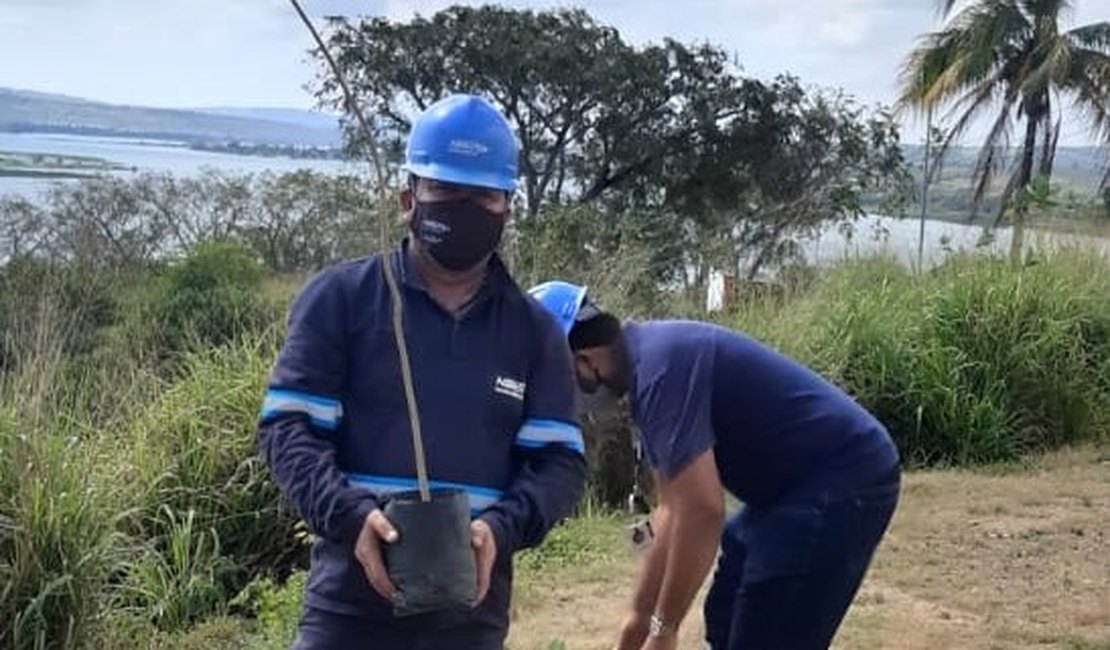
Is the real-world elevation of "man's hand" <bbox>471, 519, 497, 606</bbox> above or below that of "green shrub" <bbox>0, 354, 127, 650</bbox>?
above

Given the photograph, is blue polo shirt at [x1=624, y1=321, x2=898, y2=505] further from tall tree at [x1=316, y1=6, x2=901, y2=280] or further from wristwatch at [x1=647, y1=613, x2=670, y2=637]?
tall tree at [x1=316, y1=6, x2=901, y2=280]

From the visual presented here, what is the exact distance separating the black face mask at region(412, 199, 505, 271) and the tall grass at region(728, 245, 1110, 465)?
25.8 ft

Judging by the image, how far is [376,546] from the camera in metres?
2.34

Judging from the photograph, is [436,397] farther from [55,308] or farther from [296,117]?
[296,117]

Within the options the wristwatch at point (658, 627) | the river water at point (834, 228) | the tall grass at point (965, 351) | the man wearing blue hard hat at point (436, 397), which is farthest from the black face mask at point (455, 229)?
the river water at point (834, 228)

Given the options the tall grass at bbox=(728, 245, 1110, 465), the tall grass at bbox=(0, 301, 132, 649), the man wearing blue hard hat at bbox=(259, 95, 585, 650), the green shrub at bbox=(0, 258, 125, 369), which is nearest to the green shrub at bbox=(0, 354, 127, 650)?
the tall grass at bbox=(0, 301, 132, 649)

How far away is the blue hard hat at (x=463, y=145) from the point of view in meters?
2.54

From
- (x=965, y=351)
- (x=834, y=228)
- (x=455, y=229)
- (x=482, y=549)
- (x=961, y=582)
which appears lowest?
(x=961, y=582)

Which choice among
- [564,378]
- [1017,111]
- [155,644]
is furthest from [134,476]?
[1017,111]

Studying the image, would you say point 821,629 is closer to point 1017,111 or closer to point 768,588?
point 768,588

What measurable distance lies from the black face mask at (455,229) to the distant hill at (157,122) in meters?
9.76

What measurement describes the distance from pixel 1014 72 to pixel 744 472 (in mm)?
23751

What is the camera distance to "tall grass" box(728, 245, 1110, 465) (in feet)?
33.9

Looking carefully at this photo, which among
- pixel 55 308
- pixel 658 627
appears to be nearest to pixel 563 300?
pixel 658 627
